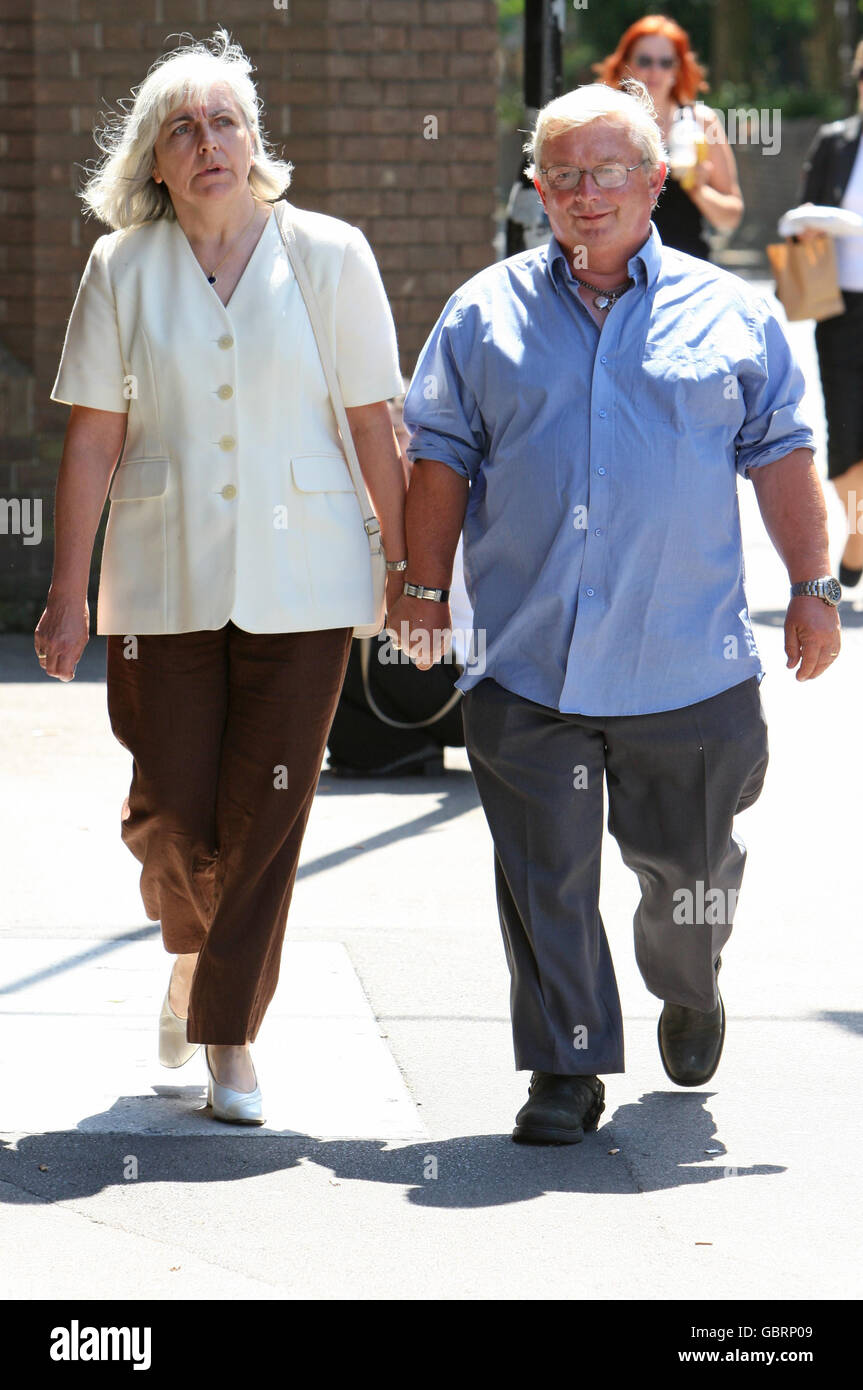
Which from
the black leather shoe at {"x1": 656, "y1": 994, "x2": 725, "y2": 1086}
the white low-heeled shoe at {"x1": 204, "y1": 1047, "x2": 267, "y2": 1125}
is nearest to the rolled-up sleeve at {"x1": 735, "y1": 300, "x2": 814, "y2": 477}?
the black leather shoe at {"x1": 656, "y1": 994, "x2": 725, "y2": 1086}

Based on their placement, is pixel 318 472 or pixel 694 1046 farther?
pixel 694 1046

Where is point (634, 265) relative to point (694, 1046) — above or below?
above

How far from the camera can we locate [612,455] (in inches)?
168

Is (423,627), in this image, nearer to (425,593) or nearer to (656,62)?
(425,593)

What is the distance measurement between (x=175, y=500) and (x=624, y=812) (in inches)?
44.1

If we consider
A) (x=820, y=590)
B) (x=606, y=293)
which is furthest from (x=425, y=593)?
(x=820, y=590)

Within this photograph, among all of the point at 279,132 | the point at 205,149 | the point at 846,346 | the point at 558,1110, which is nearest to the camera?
the point at 205,149

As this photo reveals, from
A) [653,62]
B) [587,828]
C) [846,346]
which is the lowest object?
[587,828]

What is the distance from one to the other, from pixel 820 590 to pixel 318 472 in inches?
41.3

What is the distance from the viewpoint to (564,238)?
4.35 metres

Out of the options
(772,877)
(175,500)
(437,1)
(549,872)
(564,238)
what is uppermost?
(437,1)
